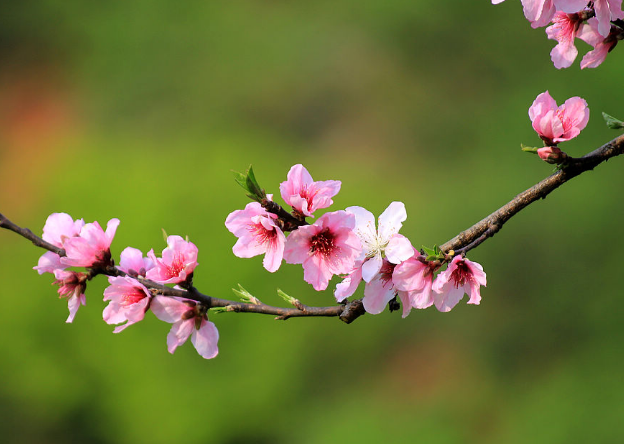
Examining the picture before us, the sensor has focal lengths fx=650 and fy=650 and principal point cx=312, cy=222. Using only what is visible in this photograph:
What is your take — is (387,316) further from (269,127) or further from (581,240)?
(269,127)

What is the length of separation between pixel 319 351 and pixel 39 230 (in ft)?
6.56

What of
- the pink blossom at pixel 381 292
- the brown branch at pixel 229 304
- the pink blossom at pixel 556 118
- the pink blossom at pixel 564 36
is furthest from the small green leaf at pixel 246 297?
the pink blossom at pixel 564 36

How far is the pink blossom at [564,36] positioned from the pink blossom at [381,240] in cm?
28

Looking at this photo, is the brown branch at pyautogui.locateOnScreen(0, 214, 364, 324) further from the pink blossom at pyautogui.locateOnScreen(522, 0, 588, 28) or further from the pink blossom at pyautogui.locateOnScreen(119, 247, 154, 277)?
the pink blossom at pyautogui.locateOnScreen(522, 0, 588, 28)

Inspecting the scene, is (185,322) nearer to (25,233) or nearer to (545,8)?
(25,233)

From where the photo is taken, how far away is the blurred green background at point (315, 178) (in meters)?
3.05

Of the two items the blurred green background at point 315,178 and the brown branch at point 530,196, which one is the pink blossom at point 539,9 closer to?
the brown branch at point 530,196

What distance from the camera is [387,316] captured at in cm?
387

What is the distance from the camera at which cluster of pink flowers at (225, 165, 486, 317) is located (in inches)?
24.5

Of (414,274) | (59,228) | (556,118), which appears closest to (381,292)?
(414,274)

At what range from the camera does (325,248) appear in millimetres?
646

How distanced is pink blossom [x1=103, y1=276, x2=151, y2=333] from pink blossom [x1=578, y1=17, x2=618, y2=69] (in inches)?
22.6

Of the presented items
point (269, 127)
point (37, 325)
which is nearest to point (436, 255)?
point (37, 325)

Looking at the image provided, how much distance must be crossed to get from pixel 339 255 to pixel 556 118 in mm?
258
